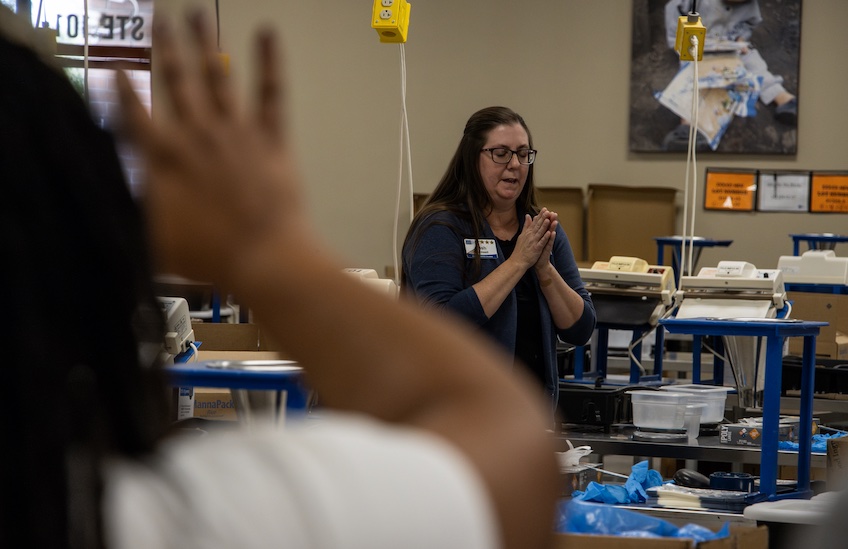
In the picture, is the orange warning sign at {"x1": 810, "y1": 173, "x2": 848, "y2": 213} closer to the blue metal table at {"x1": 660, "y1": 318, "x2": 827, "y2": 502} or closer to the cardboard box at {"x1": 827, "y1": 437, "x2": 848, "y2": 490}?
the blue metal table at {"x1": 660, "y1": 318, "x2": 827, "y2": 502}

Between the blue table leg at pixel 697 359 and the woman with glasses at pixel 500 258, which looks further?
the blue table leg at pixel 697 359

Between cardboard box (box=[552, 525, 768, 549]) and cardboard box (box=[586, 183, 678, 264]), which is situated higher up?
cardboard box (box=[586, 183, 678, 264])

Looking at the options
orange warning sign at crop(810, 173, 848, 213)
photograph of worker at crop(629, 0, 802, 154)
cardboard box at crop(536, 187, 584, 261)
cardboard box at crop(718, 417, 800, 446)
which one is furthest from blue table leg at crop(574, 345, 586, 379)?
orange warning sign at crop(810, 173, 848, 213)

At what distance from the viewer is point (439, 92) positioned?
8.04m

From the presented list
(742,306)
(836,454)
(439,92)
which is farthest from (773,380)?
(439,92)

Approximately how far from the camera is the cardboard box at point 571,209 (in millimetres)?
7629

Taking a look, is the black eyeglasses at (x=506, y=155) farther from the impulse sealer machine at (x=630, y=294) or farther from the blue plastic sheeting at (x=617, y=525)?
the blue plastic sheeting at (x=617, y=525)

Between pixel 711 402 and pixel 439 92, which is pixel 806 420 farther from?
pixel 439 92

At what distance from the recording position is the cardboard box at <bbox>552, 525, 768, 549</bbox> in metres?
1.54

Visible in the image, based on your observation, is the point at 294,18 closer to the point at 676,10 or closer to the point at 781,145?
the point at 676,10

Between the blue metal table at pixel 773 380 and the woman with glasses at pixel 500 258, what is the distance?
351mm

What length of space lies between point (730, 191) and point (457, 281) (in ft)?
17.7

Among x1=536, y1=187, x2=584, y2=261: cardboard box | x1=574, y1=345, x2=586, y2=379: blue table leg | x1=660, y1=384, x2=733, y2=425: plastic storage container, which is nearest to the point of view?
x1=660, y1=384, x2=733, y2=425: plastic storage container

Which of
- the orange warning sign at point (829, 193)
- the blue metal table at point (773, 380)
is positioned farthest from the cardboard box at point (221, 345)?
the orange warning sign at point (829, 193)
